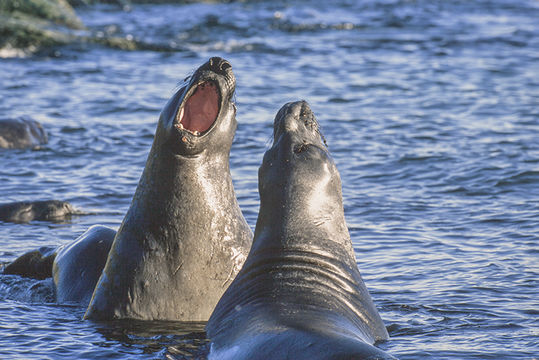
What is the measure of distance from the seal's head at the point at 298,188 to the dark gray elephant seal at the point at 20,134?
869 centimetres

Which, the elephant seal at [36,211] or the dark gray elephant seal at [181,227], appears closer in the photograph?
the dark gray elephant seal at [181,227]

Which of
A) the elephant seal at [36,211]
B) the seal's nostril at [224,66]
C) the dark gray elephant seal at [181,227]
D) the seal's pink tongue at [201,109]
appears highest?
the seal's nostril at [224,66]

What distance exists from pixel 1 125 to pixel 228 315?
9485 millimetres

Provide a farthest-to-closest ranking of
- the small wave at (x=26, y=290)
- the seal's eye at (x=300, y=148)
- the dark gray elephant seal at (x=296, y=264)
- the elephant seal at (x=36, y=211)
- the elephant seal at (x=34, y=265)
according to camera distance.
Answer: the elephant seal at (x=36, y=211) < the elephant seal at (x=34, y=265) < the small wave at (x=26, y=290) < the seal's eye at (x=300, y=148) < the dark gray elephant seal at (x=296, y=264)

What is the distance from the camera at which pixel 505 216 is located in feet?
34.7

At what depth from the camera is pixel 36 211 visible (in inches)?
417

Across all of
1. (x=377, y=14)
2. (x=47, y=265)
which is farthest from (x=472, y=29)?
(x=47, y=265)

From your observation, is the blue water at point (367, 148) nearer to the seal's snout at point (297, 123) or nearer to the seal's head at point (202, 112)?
the seal's head at point (202, 112)

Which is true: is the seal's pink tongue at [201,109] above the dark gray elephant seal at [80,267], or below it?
above

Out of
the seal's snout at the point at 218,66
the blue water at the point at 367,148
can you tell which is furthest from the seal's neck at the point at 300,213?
the seal's snout at the point at 218,66

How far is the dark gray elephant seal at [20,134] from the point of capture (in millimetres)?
14219

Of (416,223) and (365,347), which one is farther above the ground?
(365,347)

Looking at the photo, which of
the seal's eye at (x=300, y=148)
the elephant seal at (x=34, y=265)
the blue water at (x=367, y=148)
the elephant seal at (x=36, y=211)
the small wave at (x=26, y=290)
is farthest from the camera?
the elephant seal at (x=36, y=211)

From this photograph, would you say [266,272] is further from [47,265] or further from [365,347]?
[47,265]
